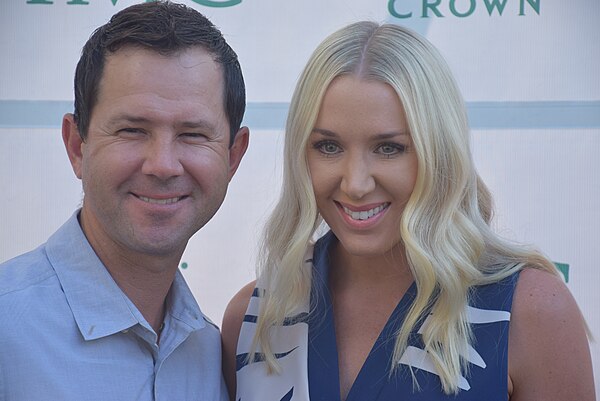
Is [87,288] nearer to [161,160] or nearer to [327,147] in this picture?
[161,160]

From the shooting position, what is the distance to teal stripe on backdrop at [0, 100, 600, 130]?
9.12ft

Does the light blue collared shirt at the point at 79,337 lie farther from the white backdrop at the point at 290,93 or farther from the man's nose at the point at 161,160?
the white backdrop at the point at 290,93

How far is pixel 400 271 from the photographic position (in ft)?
7.20

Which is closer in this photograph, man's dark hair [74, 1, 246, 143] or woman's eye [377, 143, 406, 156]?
man's dark hair [74, 1, 246, 143]

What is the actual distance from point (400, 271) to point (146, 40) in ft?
2.87

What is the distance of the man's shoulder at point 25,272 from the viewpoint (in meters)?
1.78

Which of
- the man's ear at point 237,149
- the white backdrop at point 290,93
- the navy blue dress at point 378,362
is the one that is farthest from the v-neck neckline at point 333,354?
the white backdrop at point 290,93

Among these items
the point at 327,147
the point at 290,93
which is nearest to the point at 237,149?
the point at 327,147

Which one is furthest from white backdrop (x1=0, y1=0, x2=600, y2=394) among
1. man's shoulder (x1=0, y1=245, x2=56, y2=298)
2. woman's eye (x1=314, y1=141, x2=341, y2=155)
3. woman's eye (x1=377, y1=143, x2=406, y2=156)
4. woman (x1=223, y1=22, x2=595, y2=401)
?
man's shoulder (x1=0, y1=245, x2=56, y2=298)

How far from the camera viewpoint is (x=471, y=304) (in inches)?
79.9

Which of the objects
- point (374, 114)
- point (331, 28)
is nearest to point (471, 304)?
point (374, 114)

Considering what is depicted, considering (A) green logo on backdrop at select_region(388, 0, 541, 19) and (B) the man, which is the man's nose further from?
(A) green logo on backdrop at select_region(388, 0, 541, 19)

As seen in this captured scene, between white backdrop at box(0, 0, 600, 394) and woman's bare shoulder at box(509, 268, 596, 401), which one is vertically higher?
white backdrop at box(0, 0, 600, 394)

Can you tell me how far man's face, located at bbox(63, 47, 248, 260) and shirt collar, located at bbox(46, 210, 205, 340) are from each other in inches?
2.2
